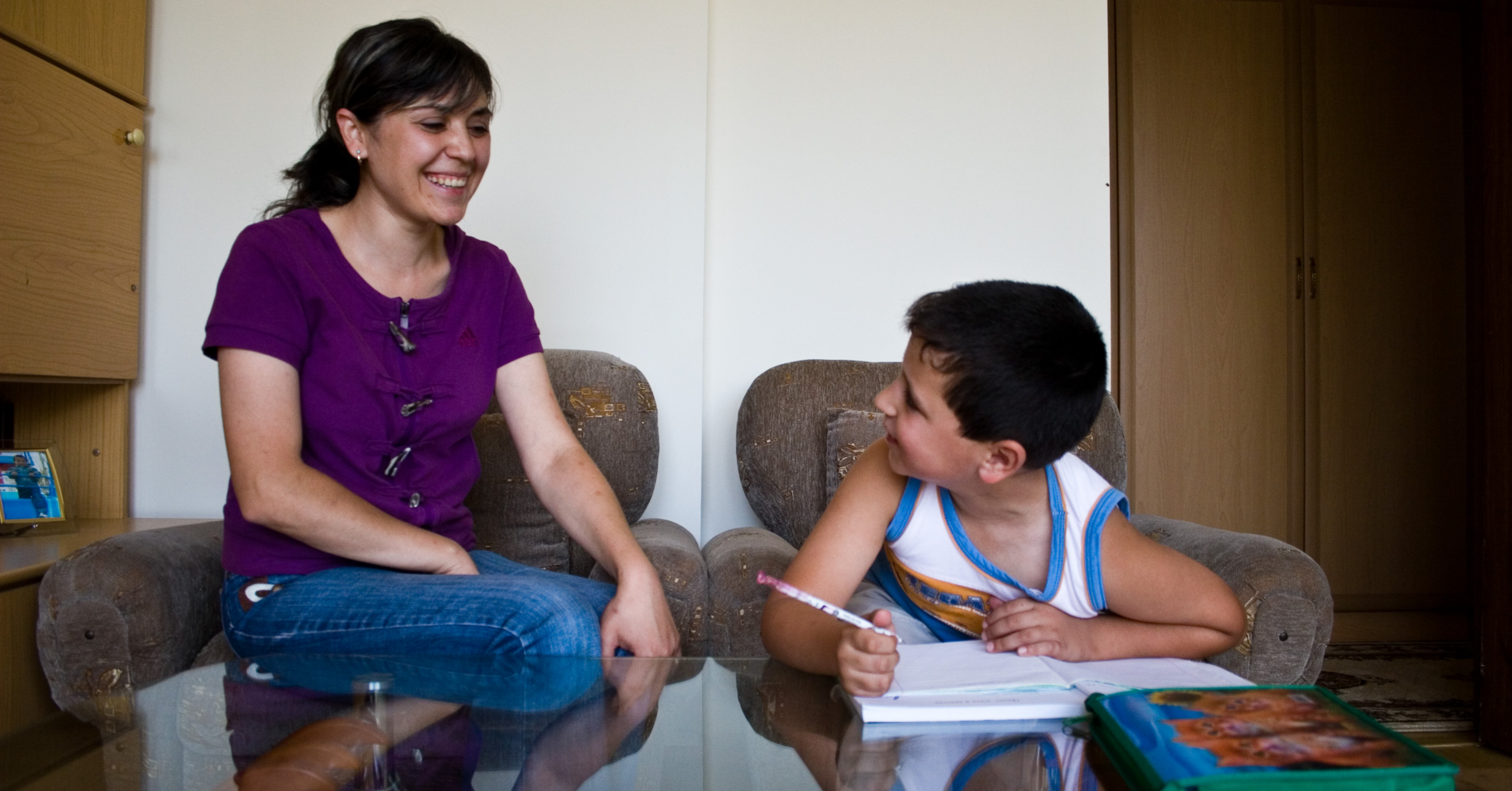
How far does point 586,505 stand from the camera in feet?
4.44

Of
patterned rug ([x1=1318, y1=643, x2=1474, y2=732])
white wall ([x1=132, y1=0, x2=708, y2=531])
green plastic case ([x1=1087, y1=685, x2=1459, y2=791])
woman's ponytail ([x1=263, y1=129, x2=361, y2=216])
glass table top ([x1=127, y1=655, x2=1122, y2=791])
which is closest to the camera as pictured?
green plastic case ([x1=1087, y1=685, x2=1459, y2=791])

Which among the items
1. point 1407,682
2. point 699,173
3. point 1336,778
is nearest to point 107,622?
point 1336,778

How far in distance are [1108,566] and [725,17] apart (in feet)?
5.43

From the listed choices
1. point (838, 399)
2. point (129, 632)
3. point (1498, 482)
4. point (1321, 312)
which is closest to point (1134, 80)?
point (1321, 312)

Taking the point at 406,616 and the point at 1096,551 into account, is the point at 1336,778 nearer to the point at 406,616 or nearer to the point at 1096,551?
the point at 1096,551

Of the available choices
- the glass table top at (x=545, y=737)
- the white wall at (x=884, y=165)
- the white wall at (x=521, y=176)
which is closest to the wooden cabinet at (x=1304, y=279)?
the white wall at (x=884, y=165)

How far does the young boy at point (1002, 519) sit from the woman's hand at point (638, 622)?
0.15 m

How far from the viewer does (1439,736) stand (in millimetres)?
2436

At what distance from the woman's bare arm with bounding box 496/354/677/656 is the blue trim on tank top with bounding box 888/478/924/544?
30 centimetres

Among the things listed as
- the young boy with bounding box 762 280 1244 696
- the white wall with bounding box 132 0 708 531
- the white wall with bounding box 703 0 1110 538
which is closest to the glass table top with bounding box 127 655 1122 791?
the young boy with bounding box 762 280 1244 696

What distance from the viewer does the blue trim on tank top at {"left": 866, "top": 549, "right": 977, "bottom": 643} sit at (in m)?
1.30

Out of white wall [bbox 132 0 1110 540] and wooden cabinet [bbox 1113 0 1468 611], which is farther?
wooden cabinet [bbox 1113 0 1468 611]

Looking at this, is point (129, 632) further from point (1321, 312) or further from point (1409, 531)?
point (1409, 531)

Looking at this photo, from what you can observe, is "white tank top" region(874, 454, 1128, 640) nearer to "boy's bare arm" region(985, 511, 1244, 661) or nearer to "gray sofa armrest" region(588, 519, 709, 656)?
"boy's bare arm" region(985, 511, 1244, 661)
